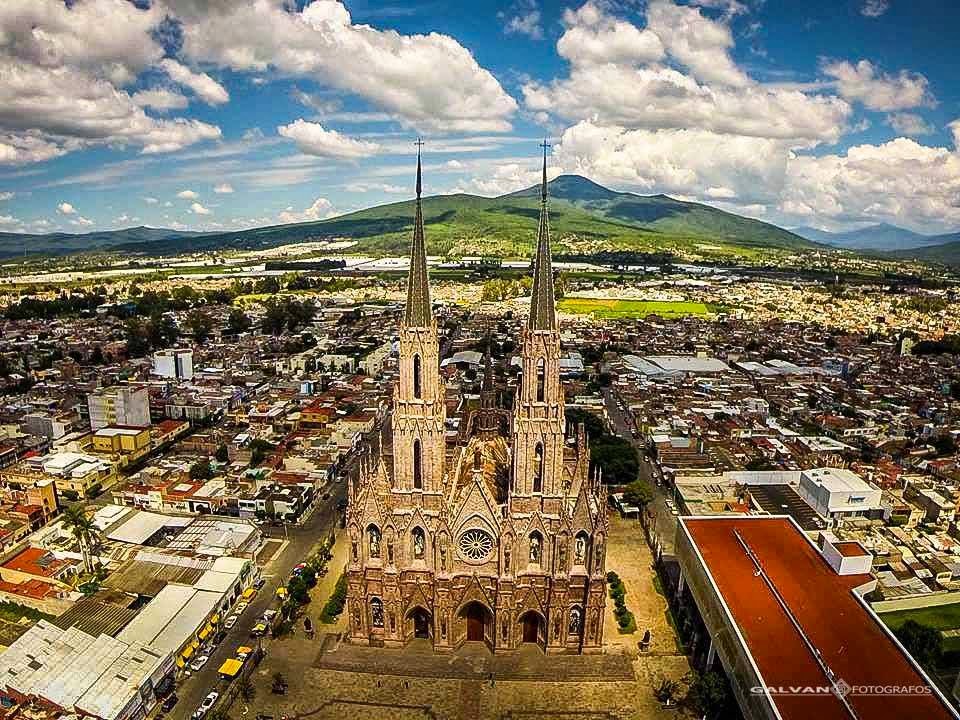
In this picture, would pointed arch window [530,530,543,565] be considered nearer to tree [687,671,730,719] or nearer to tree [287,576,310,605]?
tree [687,671,730,719]

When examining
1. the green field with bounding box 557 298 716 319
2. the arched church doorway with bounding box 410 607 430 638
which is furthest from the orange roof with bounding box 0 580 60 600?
the green field with bounding box 557 298 716 319

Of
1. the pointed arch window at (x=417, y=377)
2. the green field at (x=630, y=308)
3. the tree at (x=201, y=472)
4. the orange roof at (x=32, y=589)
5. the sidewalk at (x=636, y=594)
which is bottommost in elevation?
the sidewalk at (x=636, y=594)

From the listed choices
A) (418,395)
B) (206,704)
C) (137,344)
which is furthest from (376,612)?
(137,344)

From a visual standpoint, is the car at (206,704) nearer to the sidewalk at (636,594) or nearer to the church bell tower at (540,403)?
the church bell tower at (540,403)

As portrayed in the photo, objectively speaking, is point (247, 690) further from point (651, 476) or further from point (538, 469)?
point (651, 476)

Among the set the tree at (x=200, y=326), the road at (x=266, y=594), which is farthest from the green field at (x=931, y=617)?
the tree at (x=200, y=326)

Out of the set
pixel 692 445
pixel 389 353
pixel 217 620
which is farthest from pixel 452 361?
pixel 217 620
